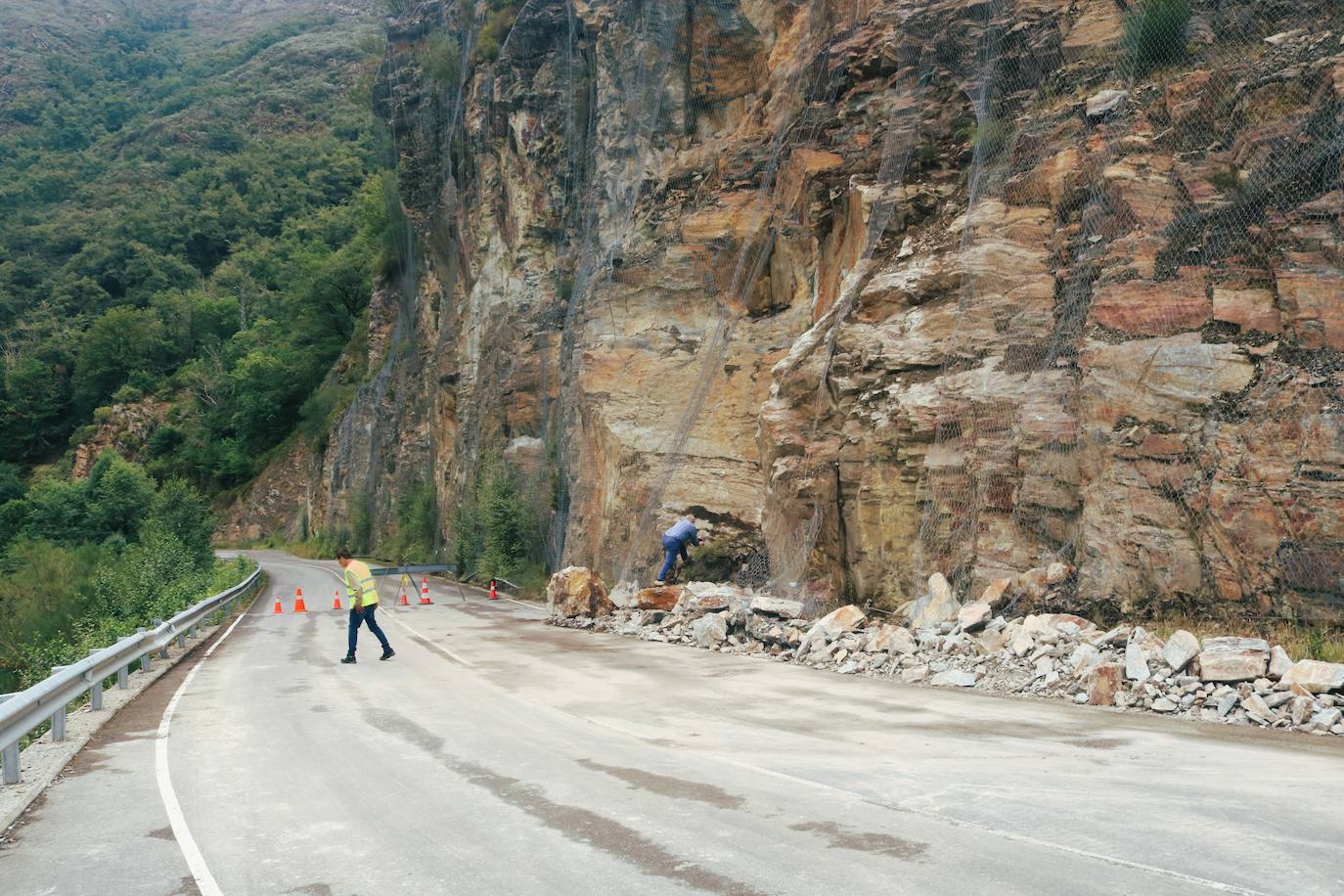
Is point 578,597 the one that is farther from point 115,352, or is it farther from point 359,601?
point 115,352

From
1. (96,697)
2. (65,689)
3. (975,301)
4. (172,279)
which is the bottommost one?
(96,697)

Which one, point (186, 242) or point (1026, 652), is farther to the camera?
point (186, 242)

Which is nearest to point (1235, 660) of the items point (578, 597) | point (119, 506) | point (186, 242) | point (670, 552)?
point (670, 552)

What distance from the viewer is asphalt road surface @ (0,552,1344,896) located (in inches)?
194

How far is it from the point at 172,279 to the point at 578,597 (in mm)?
86909

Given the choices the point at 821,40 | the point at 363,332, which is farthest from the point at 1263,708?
the point at 363,332

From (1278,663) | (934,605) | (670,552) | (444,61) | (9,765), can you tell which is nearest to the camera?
(9,765)

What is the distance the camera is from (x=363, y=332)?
7006cm

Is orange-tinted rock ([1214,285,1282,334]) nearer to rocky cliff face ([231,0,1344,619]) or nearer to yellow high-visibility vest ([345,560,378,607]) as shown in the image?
rocky cliff face ([231,0,1344,619])

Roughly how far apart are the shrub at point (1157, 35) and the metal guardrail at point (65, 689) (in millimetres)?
14726

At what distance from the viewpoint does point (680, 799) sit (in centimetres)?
633

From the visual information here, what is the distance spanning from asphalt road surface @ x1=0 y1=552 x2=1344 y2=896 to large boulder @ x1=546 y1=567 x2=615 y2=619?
8161 mm

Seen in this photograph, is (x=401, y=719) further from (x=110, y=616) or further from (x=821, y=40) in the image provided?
(x=821, y=40)

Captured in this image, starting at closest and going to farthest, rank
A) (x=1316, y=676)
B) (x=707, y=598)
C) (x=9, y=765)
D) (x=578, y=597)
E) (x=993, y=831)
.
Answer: (x=993, y=831) → (x=9, y=765) → (x=1316, y=676) → (x=707, y=598) → (x=578, y=597)
